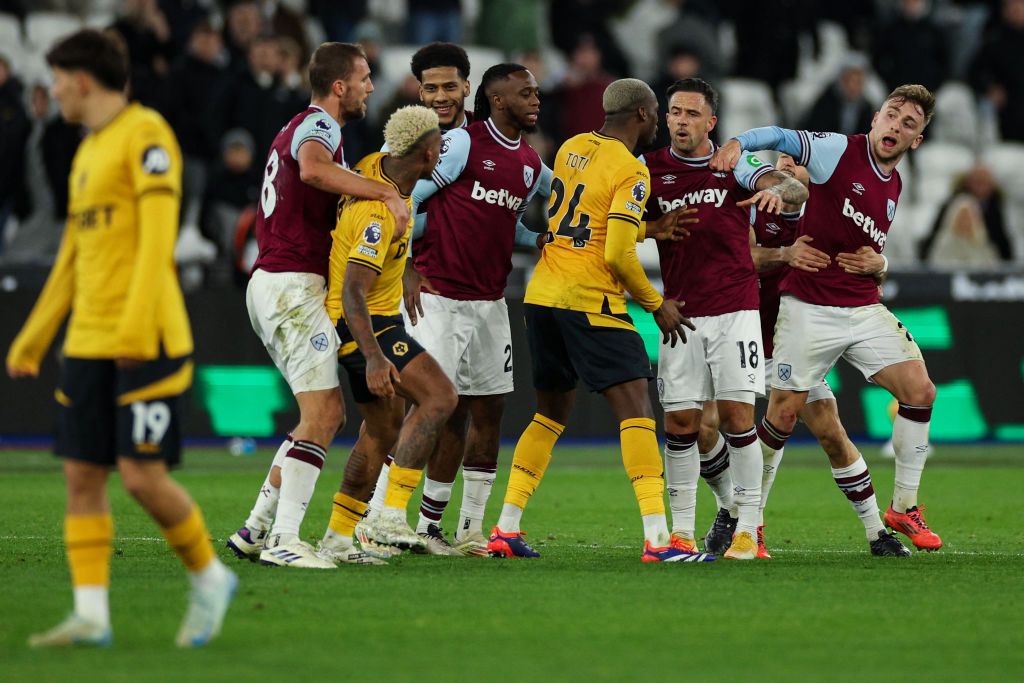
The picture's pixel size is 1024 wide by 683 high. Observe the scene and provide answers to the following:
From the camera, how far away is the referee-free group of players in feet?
27.9

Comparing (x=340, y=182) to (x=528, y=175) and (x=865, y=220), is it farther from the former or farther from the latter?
(x=865, y=220)

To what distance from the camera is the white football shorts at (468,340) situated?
945cm

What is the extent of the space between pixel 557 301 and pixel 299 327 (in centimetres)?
146

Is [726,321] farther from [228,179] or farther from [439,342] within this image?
[228,179]

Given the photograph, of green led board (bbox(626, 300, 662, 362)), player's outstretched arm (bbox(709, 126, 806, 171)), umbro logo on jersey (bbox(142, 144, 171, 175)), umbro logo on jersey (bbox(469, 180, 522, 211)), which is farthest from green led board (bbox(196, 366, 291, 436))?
umbro logo on jersey (bbox(142, 144, 171, 175))

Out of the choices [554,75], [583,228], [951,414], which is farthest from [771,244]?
[554,75]

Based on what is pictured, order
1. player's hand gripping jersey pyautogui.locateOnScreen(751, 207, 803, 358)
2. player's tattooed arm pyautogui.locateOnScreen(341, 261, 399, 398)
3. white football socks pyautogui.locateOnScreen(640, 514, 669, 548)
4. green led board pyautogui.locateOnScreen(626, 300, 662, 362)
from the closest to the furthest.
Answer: player's tattooed arm pyautogui.locateOnScreen(341, 261, 399, 398) → white football socks pyautogui.locateOnScreen(640, 514, 669, 548) → player's hand gripping jersey pyautogui.locateOnScreen(751, 207, 803, 358) → green led board pyautogui.locateOnScreen(626, 300, 662, 362)

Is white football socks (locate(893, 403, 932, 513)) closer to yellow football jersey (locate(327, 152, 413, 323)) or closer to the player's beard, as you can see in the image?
yellow football jersey (locate(327, 152, 413, 323))

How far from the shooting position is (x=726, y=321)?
9.27 meters

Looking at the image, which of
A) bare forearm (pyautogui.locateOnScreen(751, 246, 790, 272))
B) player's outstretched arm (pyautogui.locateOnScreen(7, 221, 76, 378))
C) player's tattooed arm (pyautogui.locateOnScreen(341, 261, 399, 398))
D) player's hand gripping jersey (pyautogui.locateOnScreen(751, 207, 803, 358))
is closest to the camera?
player's outstretched arm (pyautogui.locateOnScreen(7, 221, 76, 378))

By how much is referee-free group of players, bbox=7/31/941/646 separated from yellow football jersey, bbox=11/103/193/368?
1.67 metres

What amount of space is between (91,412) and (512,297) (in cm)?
1036

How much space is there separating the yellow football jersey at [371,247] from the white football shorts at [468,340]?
81 centimetres

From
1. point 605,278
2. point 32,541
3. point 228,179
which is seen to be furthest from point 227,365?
point 605,278
